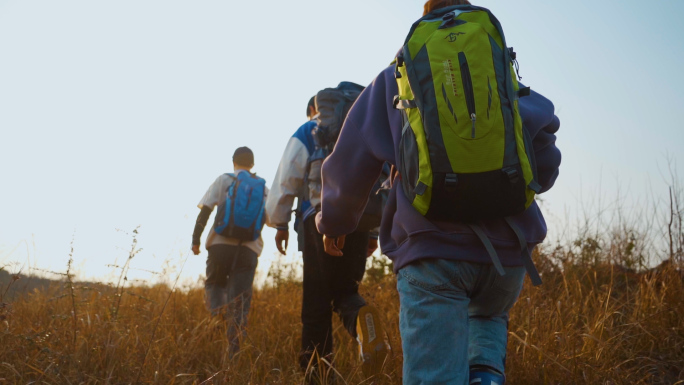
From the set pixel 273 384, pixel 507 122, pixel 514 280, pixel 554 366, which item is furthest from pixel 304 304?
pixel 507 122

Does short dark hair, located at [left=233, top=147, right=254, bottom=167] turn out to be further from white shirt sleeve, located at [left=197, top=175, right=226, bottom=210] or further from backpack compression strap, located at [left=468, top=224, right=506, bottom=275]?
backpack compression strap, located at [left=468, top=224, right=506, bottom=275]

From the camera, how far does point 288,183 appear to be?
3.62m

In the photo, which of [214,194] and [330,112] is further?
[214,194]

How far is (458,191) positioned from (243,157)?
433 cm

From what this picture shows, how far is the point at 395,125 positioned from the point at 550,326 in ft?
7.80

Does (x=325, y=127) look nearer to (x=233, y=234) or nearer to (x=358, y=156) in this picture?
(x=358, y=156)

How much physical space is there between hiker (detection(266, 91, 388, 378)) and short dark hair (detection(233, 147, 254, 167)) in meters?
2.21

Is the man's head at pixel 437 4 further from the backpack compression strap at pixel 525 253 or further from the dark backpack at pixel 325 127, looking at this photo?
the dark backpack at pixel 325 127

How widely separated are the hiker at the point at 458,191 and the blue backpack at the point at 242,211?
3673 millimetres

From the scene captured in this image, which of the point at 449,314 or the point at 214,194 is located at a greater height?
the point at 214,194

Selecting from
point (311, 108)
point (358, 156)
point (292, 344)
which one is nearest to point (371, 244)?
point (311, 108)

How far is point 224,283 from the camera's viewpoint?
5695mm

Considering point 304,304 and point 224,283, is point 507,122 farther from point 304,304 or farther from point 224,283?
point 224,283

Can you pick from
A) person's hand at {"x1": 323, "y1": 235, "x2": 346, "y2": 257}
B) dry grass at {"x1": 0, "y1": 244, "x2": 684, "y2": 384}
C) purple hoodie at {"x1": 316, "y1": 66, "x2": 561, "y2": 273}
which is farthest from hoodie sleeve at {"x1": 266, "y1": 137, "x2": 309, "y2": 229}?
purple hoodie at {"x1": 316, "y1": 66, "x2": 561, "y2": 273}
